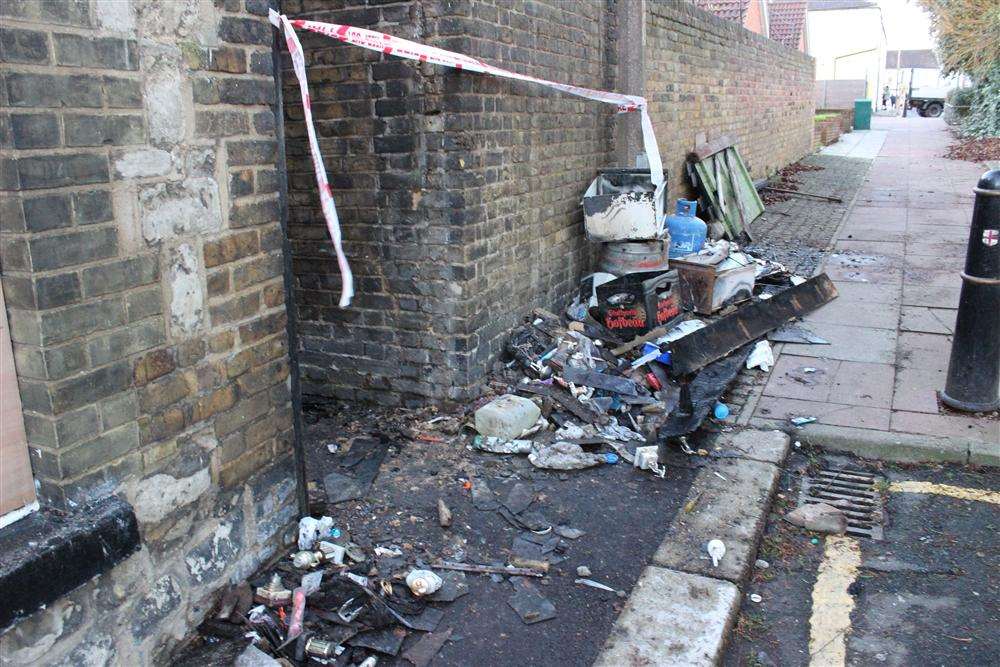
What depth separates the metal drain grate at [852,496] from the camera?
406cm

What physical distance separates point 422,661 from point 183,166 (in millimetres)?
2062

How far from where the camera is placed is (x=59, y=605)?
7.80 feet

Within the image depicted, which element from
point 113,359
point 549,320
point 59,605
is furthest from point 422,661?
point 549,320

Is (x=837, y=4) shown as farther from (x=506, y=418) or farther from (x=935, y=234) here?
(x=506, y=418)

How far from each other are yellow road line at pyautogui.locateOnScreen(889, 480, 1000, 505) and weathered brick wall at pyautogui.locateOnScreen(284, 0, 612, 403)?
2679 millimetres

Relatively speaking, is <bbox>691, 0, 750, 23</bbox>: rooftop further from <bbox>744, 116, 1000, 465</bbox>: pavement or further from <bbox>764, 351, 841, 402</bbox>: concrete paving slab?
<bbox>764, 351, 841, 402</bbox>: concrete paving slab

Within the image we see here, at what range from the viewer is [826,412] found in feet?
17.3

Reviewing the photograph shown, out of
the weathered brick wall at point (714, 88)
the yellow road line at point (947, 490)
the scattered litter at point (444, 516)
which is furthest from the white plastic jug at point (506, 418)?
the weathered brick wall at point (714, 88)

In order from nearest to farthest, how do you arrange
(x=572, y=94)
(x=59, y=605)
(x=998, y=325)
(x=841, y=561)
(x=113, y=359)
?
(x=59, y=605) < (x=113, y=359) < (x=841, y=561) < (x=998, y=325) < (x=572, y=94)

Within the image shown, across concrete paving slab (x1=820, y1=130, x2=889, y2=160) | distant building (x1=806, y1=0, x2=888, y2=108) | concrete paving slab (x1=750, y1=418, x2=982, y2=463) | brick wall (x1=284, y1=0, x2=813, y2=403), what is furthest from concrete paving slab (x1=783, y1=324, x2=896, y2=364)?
distant building (x1=806, y1=0, x2=888, y2=108)

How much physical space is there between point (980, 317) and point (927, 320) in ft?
7.75

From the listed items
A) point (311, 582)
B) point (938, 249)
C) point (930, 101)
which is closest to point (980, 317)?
Result: point (311, 582)

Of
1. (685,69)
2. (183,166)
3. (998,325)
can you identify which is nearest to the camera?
(183,166)

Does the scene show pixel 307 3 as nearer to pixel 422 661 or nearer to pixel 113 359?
pixel 113 359
